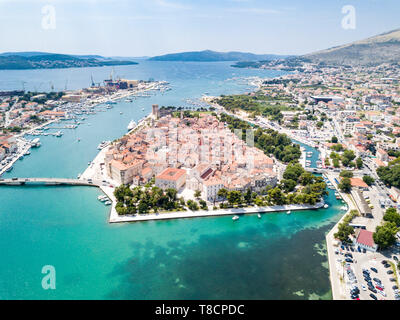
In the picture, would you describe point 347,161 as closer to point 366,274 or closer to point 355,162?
point 355,162

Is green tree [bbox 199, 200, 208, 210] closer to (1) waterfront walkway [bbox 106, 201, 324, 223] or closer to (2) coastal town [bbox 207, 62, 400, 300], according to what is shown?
(1) waterfront walkway [bbox 106, 201, 324, 223]

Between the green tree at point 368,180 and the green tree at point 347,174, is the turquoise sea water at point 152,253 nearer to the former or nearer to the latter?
the green tree at point 347,174

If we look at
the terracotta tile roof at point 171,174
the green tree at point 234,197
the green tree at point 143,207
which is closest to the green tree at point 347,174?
the green tree at point 234,197

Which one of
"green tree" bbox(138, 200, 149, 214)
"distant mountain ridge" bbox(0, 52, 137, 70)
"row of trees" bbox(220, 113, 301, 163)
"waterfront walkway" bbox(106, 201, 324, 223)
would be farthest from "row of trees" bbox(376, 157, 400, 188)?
"distant mountain ridge" bbox(0, 52, 137, 70)

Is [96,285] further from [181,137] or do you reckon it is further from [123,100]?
[123,100]

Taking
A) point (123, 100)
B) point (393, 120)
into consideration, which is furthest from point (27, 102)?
point (393, 120)

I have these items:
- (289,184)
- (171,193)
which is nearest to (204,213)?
(171,193)
